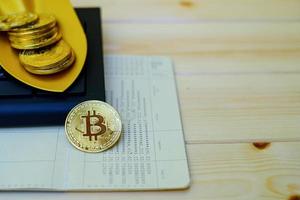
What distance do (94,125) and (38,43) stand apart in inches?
4.9

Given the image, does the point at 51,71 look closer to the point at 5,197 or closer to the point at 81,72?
the point at 81,72

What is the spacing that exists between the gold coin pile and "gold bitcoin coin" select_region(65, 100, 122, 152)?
0.19 ft

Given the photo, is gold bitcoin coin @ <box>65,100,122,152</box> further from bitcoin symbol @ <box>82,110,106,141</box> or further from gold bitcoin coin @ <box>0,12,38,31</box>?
gold bitcoin coin @ <box>0,12,38,31</box>

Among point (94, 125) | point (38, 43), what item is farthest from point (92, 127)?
point (38, 43)

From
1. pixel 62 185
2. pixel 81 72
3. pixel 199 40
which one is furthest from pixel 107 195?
pixel 199 40

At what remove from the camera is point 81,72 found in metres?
0.44

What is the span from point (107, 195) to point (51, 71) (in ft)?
0.52

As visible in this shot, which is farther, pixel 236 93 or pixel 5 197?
pixel 236 93

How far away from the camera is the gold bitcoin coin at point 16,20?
0.45 meters

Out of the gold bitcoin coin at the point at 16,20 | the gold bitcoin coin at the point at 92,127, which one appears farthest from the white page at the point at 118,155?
the gold bitcoin coin at the point at 16,20

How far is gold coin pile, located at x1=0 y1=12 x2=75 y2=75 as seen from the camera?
0.43 meters

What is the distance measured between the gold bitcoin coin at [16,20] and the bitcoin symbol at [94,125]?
147mm

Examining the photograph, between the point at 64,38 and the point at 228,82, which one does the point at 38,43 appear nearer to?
the point at 64,38

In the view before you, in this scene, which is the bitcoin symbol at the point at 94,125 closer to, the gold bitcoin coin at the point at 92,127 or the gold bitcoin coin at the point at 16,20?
the gold bitcoin coin at the point at 92,127
